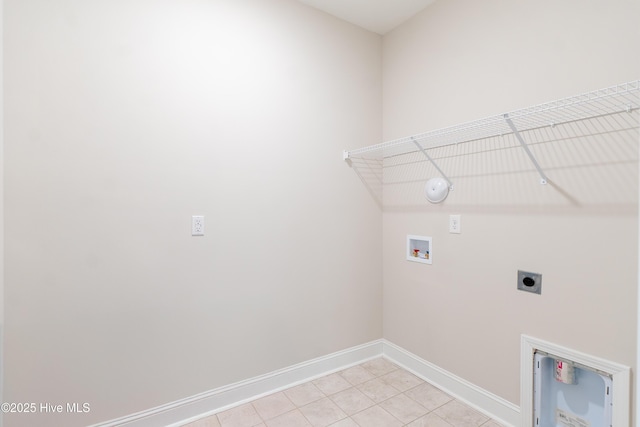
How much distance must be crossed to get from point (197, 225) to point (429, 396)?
6.12 ft

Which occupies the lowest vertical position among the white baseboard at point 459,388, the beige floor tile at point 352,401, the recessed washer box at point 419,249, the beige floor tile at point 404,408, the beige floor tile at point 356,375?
the beige floor tile at point 356,375

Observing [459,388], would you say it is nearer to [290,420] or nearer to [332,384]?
[332,384]

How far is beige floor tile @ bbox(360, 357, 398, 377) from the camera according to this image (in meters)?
2.34

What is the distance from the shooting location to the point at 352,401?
1984 mm

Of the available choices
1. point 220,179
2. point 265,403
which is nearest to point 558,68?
point 220,179

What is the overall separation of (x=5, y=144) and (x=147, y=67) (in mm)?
739

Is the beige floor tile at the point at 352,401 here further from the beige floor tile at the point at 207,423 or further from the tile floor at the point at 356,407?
the beige floor tile at the point at 207,423

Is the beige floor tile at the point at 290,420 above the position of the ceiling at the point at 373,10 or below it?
below

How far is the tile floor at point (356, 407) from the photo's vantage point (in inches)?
70.2

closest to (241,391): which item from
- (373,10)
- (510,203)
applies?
(510,203)

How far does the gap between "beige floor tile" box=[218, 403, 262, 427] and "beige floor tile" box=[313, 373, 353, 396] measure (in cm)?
49

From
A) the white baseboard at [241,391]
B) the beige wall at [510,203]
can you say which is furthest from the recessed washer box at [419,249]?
the white baseboard at [241,391]

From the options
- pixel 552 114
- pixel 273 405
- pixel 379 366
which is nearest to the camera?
pixel 552 114

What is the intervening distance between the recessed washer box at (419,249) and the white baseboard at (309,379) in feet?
2.45
